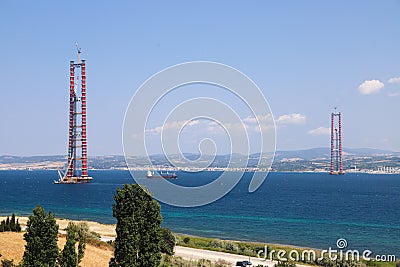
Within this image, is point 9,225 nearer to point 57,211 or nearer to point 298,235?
point 298,235

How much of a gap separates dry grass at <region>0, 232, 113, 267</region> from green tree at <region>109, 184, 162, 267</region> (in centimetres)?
406

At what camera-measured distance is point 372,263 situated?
91.9 feet

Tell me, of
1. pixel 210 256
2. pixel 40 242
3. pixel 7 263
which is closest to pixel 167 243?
pixel 210 256

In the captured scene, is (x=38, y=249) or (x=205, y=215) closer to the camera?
(x=38, y=249)

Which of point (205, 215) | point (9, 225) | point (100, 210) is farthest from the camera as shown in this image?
point (100, 210)

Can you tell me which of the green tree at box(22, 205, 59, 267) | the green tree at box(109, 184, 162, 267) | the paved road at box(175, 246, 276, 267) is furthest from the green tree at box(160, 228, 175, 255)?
the green tree at box(22, 205, 59, 267)

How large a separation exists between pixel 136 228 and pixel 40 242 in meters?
3.33

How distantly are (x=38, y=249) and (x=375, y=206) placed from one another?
71.4 m

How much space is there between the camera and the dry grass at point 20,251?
19484 mm

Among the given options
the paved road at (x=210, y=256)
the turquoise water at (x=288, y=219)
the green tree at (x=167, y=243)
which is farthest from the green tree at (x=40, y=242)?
the turquoise water at (x=288, y=219)

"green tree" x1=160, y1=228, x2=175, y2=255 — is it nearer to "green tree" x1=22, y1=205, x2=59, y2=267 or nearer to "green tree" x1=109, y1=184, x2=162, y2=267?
"green tree" x1=109, y1=184, x2=162, y2=267

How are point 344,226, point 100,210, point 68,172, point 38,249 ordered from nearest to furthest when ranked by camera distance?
point 38,249 → point 344,226 → point 100,210 → point 68,172

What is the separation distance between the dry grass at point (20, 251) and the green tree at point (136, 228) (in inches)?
160

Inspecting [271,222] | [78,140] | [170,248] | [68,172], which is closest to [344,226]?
[271,222]
